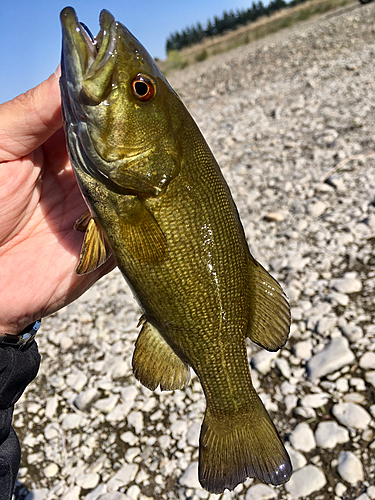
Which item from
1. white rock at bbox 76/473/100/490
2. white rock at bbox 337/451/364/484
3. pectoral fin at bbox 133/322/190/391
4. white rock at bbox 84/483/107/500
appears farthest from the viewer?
white rock at bbox 76/473/100/490

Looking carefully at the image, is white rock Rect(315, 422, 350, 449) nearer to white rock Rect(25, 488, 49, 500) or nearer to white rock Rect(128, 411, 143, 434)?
white rock Rect(128, 411, 143, 434)

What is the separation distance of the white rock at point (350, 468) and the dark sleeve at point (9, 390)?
2.44 meters

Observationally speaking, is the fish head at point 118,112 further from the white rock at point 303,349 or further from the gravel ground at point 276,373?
the white rock at point 303,349

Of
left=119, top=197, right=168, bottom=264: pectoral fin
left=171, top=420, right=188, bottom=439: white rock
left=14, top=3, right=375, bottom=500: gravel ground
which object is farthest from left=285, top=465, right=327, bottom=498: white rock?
left=119, top=197, right=168, bottom=264: pectoral fin

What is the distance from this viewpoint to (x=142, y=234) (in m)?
2.15

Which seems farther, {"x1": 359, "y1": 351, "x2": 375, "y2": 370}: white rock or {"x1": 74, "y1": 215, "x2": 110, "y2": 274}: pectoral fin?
{"x1": 359, "y1": 351, "x2": 375, "y2": 370}: white rock

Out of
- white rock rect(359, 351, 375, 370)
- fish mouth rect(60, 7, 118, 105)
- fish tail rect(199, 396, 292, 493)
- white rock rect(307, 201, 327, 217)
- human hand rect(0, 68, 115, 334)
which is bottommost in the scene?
white rock rect(307, 201, 327, 217)

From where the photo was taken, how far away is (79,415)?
4.36 metres

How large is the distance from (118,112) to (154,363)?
135 cm

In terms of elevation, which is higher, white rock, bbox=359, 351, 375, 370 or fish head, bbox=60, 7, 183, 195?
fish head, bbox=60, 7, 183, 195

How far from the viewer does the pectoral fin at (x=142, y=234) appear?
7.04 ft

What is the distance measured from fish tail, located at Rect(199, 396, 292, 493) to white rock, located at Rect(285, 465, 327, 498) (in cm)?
122

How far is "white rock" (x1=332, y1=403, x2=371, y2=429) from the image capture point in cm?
361

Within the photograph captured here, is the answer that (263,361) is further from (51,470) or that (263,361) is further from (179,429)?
(51,470)
